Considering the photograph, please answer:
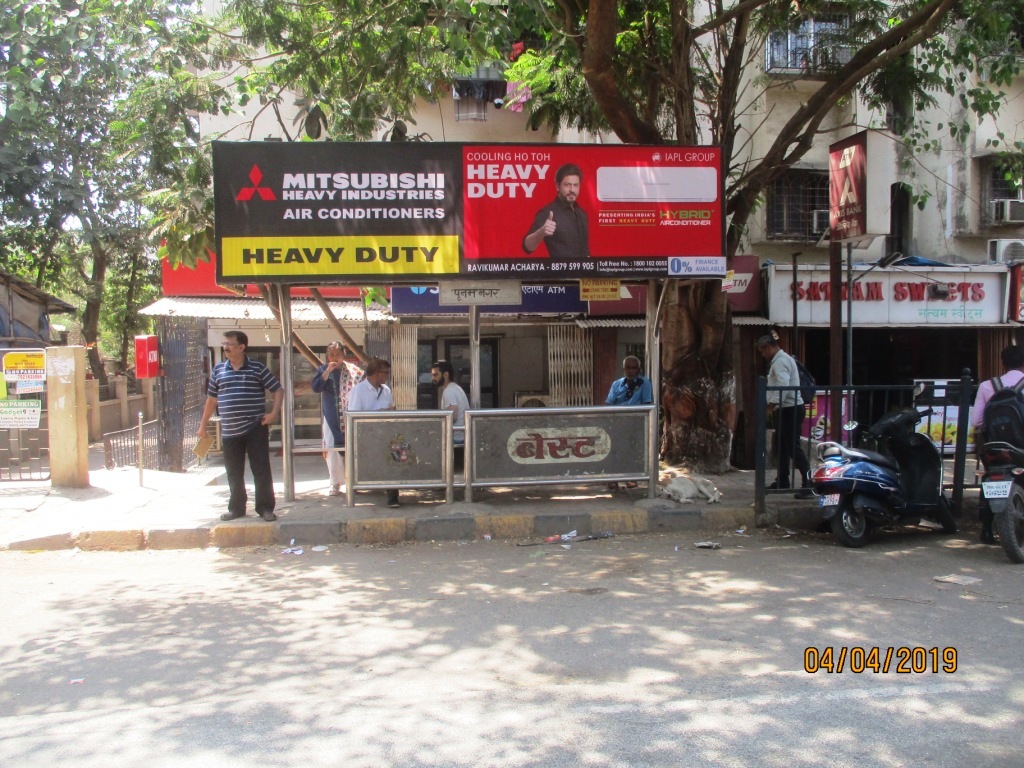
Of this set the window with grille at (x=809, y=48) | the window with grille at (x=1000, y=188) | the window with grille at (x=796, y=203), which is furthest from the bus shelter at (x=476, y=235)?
the window with grille at (x=1000, y=188)

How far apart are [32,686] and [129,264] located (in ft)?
76.9

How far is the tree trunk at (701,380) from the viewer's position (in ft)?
34.6

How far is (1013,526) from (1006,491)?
0.99ft

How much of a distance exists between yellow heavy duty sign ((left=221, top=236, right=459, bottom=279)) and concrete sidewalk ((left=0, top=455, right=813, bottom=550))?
2454 millimetres

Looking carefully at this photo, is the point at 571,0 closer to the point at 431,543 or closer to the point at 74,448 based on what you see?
the point at 431,543

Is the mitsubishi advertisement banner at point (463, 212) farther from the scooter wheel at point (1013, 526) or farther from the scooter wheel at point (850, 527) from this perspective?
the scooter wheel at point (1013, 526)

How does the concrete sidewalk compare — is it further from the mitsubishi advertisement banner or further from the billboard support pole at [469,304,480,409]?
the mitsubishi advertisement banner

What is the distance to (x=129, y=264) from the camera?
2556 centimetres

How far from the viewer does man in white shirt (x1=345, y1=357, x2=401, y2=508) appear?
9.03 m

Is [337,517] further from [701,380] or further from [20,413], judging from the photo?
[701,380]

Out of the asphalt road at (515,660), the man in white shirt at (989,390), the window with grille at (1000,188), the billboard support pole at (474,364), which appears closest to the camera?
the asphalt road at (515,660)

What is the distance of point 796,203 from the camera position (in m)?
14.4

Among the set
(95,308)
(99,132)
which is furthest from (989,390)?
(95,308)

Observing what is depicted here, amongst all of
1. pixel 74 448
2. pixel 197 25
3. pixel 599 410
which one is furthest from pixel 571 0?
pixel 74 448
